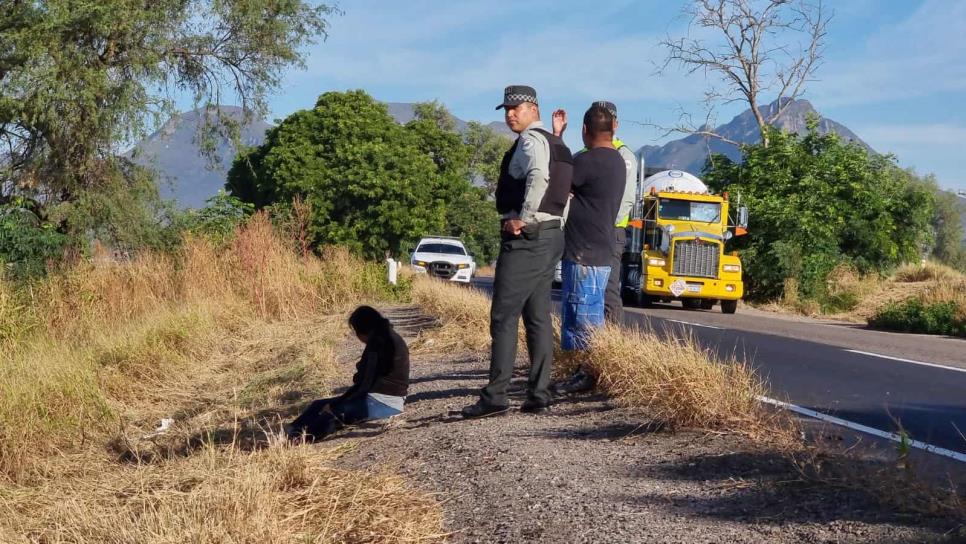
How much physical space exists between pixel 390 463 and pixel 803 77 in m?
33.4

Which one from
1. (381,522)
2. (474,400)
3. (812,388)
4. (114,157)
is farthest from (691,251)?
(381,522)

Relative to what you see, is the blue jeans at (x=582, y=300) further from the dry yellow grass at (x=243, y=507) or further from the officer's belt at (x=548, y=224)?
the dry yellow grass at (x=243, y=507)

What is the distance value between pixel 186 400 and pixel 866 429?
6392 mm

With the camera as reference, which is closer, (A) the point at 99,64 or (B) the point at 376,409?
(B) the point at 376,409

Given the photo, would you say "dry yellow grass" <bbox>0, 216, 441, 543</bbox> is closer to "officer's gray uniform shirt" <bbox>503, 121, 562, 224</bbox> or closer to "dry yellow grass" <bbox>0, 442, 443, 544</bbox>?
"dry yellow grass" <bbox>0, 442, 443, 544</bbox>

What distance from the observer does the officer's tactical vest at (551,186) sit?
657 cm

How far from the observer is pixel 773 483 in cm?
457

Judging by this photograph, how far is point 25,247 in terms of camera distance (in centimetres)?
1744

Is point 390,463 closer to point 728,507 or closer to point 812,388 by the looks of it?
point 728,507

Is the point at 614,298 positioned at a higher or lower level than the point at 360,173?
lower

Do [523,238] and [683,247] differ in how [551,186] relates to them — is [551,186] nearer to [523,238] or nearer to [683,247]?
[523,238]

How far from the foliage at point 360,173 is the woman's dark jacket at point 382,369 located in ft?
129

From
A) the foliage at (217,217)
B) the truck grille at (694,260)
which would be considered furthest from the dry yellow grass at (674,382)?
the truck grille at (694,260)

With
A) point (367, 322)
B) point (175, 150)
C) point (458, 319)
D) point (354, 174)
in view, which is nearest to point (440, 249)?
point (175, 150)
